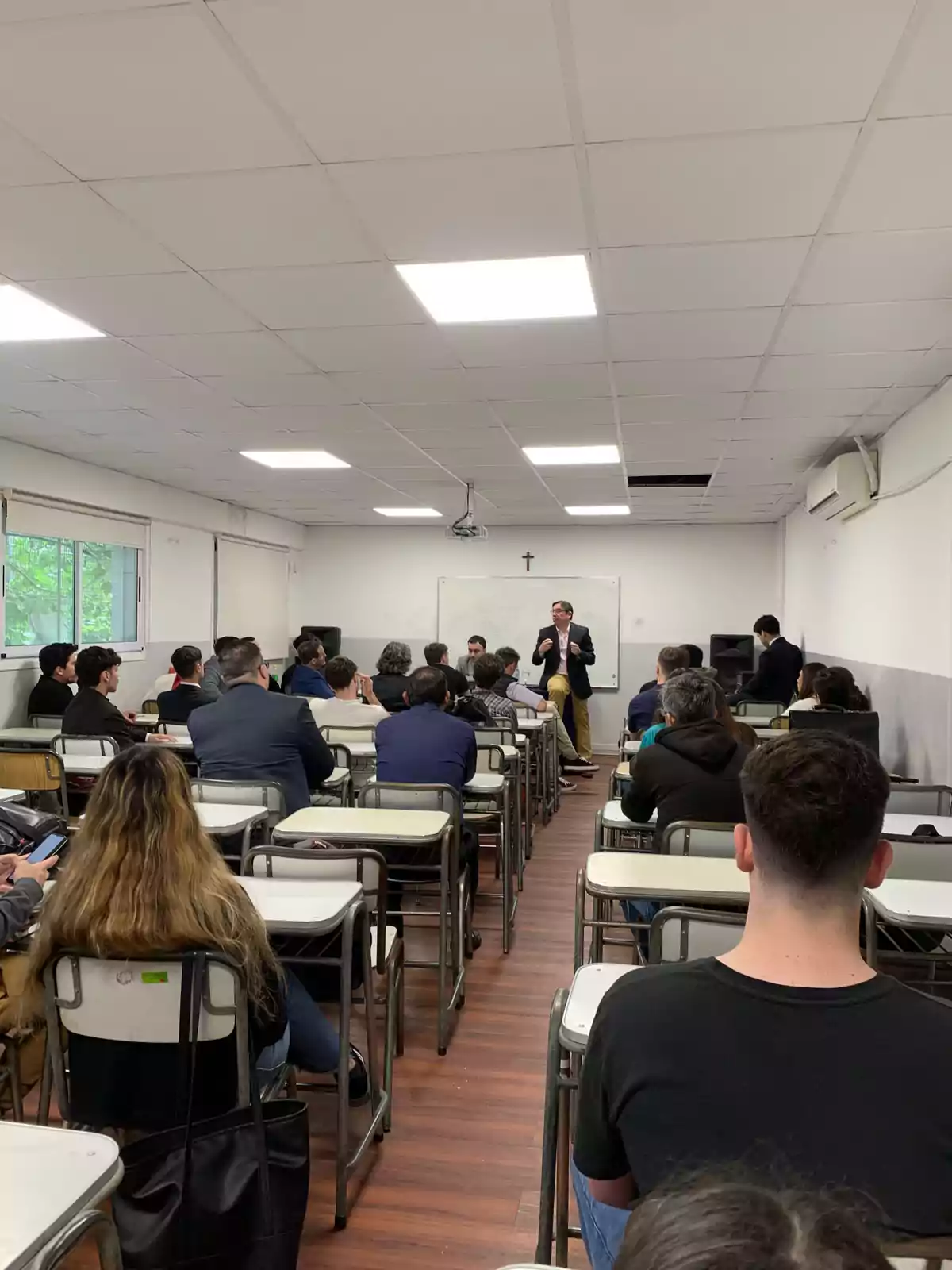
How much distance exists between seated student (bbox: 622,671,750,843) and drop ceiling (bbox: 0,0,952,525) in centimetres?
163

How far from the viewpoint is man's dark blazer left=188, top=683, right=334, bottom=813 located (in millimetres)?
3568

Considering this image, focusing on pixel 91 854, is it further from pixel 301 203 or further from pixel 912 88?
pixel 912 88

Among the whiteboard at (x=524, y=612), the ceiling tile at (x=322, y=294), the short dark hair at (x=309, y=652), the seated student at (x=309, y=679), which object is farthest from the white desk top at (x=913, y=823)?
the whiteboard at (x=524, y=612)

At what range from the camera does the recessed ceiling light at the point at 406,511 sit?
31.2ft

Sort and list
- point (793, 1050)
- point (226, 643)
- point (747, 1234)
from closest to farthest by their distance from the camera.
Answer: point (747, 1234), point (793, 1050), point (226, 643)

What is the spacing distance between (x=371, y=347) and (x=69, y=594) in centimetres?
436

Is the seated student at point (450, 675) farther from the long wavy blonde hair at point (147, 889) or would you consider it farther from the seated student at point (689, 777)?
the long wavy blonde hair at point (147, 889)

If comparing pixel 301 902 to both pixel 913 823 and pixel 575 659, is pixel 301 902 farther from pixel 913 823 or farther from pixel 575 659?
pixel 575 659

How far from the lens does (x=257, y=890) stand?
2.30m

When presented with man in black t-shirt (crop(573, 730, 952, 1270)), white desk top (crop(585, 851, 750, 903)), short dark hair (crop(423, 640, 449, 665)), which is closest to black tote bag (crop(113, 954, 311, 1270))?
man in black t-shirt (crop(573, 730, 952, 1270))

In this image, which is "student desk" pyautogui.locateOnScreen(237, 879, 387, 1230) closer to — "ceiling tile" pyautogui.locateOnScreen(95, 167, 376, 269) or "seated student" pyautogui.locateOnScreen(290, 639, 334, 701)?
"ceiling tile" pyautogui.locateOnScreen(95, 167, 376, 269)

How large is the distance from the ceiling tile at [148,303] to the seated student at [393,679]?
9.10ft

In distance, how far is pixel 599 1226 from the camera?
4.24ft

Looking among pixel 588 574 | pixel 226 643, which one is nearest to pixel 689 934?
pixel 226 643
